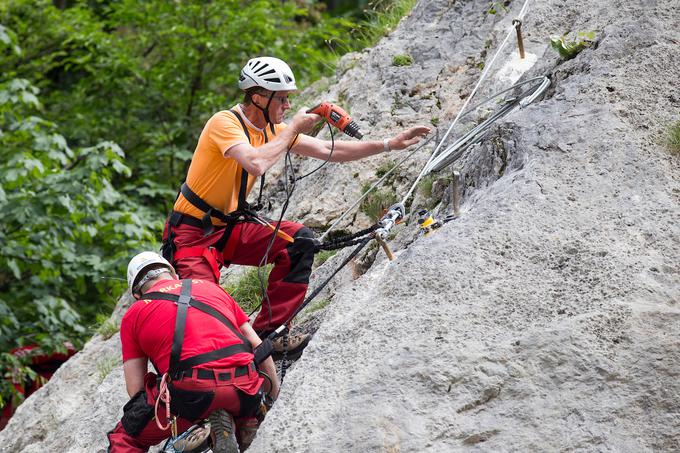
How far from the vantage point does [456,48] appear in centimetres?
872

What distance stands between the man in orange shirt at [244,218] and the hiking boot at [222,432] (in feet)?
3.43

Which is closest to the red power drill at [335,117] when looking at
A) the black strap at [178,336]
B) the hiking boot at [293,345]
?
the hiking boot at [293,345]

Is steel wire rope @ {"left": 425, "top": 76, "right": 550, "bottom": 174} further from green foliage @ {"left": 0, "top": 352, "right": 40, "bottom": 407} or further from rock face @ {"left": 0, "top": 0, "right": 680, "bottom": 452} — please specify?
green foliage @ {"left": 0, "top": 352, "right": 40, "bottom": 407}

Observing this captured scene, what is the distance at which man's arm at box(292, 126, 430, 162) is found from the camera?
20.6 feet

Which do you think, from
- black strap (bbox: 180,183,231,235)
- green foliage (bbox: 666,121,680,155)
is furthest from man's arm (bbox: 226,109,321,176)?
green foliage (bbox: 666,121,680,155)

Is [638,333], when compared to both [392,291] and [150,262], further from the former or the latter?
[150,262]

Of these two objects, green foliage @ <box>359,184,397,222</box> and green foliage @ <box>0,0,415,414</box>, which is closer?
green foliage @ <box>359,184,397,222</box>

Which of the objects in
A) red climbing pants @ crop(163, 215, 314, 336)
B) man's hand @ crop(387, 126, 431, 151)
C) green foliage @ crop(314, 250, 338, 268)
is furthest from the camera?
green foliage @ crop(314, 250, 338, 268)

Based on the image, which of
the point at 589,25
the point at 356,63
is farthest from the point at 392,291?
the point at 356,63

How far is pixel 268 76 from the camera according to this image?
581 centimetres

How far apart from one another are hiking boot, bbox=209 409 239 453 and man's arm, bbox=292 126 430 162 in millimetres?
2248

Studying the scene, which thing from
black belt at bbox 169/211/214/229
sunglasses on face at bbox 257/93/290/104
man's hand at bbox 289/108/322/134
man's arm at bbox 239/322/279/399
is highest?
sunglasses on face at bbox 257/93/290/104

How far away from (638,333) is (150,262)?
2627 millimetres

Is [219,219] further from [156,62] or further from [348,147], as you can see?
[156,62]
